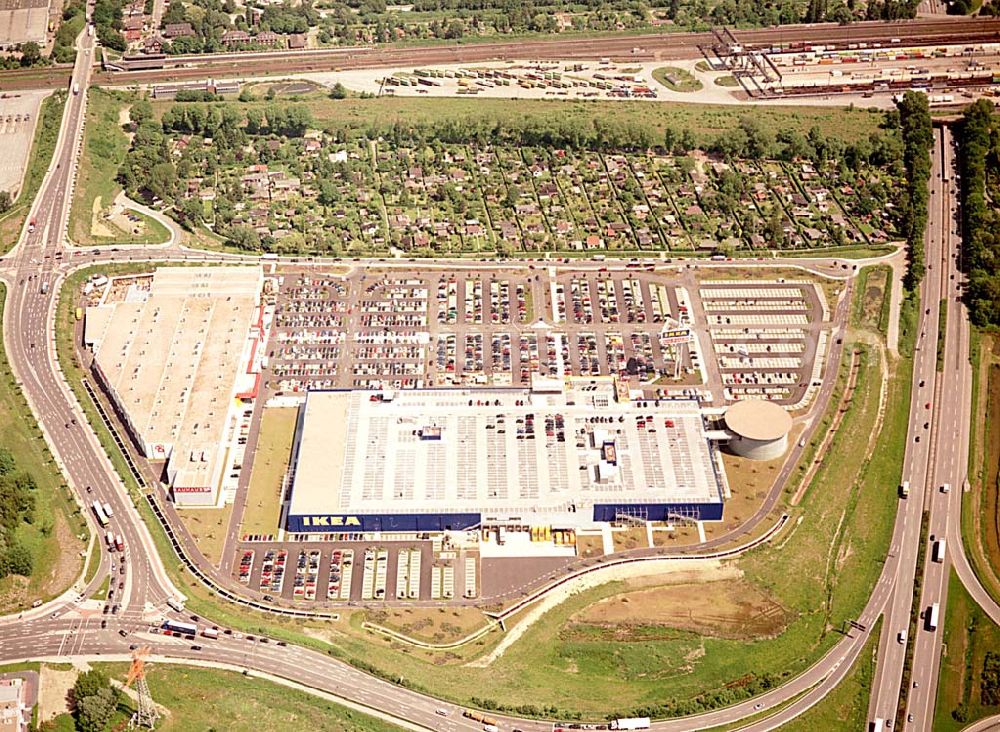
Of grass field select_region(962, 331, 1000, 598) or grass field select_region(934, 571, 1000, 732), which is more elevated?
grass field select_region(962, 331, 1000, 598)

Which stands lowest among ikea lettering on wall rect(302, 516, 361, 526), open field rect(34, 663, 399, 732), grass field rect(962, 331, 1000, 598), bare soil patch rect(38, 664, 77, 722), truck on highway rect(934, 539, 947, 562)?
bare soil patch rect(38, 664, 77, 722)

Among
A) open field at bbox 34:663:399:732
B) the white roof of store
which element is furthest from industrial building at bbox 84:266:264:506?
open field at bbox 34:663:399:732

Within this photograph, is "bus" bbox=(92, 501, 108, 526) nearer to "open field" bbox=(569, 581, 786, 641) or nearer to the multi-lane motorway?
the multi-lane motorway

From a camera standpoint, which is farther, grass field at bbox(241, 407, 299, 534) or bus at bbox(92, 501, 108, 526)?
grass field at bbox(241, 407, 299, 534)

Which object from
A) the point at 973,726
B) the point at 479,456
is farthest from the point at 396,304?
the point at 973,726

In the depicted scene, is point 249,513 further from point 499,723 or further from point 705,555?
point 705,555
